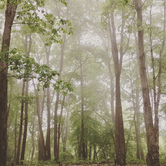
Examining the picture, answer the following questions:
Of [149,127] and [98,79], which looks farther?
[98,79]

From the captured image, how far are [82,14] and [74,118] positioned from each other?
387 inches

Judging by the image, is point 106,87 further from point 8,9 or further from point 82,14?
point 8,9

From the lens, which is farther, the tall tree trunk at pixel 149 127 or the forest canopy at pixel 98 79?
the forest canopy at pixel 98 79

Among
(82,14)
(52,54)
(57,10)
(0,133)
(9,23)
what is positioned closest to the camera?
(0,133)

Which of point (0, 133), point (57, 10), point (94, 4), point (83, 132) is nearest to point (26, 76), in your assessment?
point (0, 133)

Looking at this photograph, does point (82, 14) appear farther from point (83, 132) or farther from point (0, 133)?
point (0, 133)

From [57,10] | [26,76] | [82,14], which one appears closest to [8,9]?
[26,76]

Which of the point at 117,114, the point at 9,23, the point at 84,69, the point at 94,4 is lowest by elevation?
the point at 117,114

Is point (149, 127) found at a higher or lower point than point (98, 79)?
lower

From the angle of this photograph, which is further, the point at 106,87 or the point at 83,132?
the point at 106,87

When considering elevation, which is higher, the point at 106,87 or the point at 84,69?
the point at 84,69

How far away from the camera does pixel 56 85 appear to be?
4836 mm

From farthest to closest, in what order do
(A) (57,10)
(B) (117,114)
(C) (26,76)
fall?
(A) (57,10), (B) (117,114), (C) (26,76)

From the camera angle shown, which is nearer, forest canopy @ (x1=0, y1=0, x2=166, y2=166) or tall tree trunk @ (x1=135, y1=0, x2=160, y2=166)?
tall tree trunk @ (x1=135, y1=0, x2=160, y2=166)
